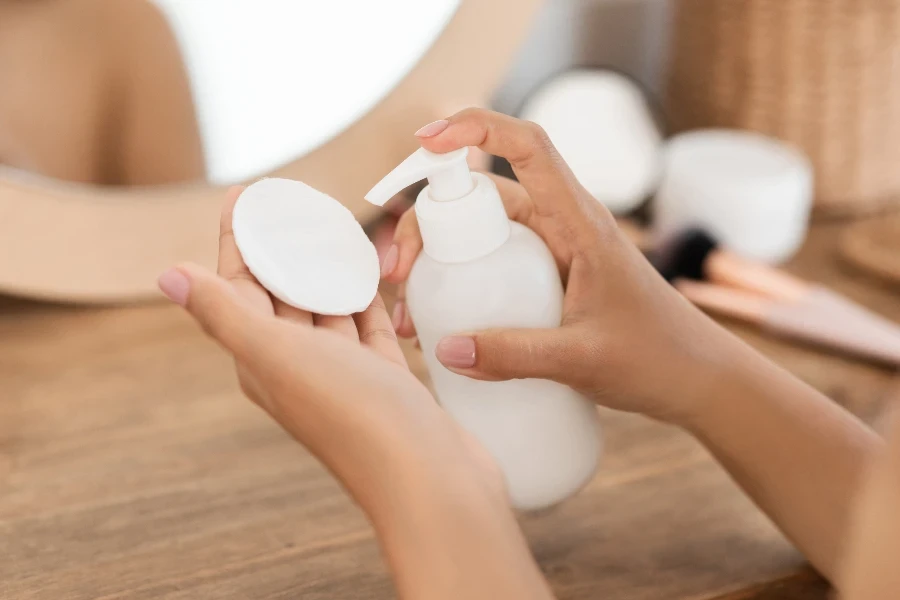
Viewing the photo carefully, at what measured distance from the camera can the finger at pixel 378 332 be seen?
0.96 feet

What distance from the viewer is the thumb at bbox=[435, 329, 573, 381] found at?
28 cm

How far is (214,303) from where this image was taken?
0.26m

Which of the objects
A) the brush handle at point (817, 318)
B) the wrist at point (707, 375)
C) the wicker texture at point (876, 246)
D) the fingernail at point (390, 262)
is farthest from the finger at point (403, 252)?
the wicker texture at point (876, 246)

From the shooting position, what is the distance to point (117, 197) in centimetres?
49

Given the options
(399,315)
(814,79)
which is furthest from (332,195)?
(814,79)

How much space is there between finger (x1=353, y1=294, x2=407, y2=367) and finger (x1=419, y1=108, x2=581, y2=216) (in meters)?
0.06

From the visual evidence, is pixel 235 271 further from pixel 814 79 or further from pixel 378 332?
pixel 814 79

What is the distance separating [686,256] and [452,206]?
0.29m

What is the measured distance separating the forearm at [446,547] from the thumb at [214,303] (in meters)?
0.07

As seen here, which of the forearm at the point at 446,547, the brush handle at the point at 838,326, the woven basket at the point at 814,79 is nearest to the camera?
the forearm at the point at 446,547

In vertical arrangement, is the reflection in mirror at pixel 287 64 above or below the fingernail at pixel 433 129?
below

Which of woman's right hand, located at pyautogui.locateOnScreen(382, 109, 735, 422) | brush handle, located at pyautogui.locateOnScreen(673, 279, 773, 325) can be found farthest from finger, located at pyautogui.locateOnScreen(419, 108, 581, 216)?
brush handle, located at pyautogui.locateOnScreen(673, 279, 773, 325)

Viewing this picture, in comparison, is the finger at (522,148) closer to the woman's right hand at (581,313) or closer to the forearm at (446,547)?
the woman's right hand at (581,313)

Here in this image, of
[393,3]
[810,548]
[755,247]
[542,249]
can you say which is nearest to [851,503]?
[810,548]
